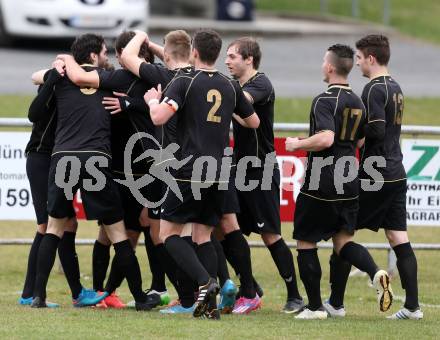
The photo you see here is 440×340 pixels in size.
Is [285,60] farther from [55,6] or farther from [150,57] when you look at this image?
[150,57]

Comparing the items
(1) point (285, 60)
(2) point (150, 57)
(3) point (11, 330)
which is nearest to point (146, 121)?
(2) point (150, 57)

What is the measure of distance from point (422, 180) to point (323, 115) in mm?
3450

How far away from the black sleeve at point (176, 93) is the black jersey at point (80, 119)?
755mm

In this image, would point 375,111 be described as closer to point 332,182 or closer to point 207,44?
point 332,182

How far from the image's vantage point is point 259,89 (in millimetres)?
9758

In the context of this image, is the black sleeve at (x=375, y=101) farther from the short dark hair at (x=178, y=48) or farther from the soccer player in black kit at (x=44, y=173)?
the soccer player in black kit at (x=44, y=173)

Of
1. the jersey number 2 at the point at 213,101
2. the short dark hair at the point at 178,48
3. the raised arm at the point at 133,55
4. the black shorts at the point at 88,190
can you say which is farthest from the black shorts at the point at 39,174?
the jersey number 2 at the point at 213,101

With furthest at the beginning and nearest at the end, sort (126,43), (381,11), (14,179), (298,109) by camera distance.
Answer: (381,11) → (298,109) → (14,179) → (126,43)

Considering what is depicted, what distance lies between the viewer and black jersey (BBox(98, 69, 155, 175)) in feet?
31.7

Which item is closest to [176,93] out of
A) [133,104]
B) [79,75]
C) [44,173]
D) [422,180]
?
[133,104]

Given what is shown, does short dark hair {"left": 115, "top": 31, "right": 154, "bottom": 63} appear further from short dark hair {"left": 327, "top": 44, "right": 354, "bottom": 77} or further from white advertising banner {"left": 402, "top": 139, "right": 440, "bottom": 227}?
white advertising banner {"left": 402, "top": 139, "right": 440, "bottom": 227}

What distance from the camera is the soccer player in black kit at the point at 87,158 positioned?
957cm

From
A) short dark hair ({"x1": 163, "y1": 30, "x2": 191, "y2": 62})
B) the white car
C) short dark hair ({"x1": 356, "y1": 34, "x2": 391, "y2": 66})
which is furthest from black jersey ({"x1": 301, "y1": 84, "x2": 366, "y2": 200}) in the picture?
the white car

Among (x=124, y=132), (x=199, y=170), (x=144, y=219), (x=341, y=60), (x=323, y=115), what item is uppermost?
(x=341, y=60)
